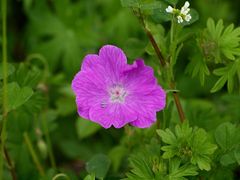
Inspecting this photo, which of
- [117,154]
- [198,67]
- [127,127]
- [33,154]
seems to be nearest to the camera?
[198,67]

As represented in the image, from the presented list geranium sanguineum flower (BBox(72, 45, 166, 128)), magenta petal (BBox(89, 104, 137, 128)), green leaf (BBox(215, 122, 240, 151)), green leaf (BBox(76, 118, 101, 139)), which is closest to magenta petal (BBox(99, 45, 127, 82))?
geranium sanguineum flower (BBox(72, 45, 166, 128))

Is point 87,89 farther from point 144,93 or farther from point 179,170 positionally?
point 179,170

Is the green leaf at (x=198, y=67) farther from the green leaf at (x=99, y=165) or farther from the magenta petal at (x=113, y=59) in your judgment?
the green leaf at (x=99, y=165)

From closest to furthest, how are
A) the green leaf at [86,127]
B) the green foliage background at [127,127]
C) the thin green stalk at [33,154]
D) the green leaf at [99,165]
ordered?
the green foliage background at [127,127], the green leaf at [99,165], the thin green stalk at [33,154], the green leaf at [86,127]

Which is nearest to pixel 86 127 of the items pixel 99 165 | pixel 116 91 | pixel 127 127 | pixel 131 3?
pixel 127 127

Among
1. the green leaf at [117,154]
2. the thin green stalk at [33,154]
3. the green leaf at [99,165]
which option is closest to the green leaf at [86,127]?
the green leaf at [117,154]

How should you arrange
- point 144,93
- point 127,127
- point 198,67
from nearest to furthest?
point 144,93 → point 198,67 → point 127,127

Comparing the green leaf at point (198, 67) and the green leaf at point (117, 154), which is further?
the green leaf at point (117, 154)

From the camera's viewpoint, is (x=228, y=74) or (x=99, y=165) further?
(x=99, y=165)
